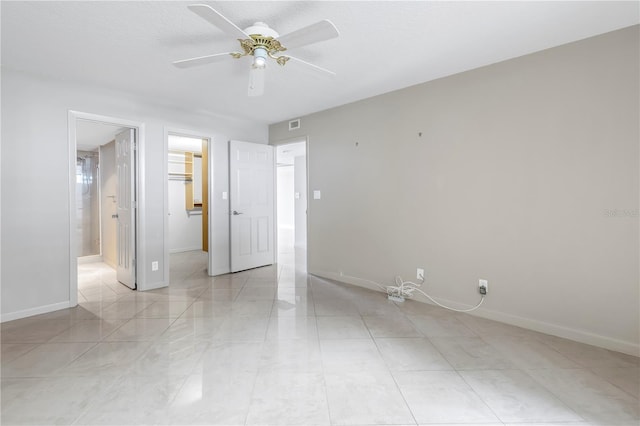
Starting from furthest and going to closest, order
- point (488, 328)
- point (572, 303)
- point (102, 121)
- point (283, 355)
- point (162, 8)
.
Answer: point (102, 121) → point (488, 328) → point (572, 303) → point (283, 355) → point (162, 8)

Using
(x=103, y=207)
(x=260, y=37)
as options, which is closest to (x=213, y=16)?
(x=260, y=37)

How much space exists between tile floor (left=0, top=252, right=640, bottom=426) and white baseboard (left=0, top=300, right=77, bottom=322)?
0.37 ft

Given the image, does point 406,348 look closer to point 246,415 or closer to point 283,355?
point 283,355

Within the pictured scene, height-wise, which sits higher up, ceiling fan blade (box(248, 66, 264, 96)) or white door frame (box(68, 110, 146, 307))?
ceiling fan blade (box(248, 66, 264, 96))

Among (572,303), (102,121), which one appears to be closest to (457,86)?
(572,303)

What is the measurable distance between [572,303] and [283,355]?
2.41 meters

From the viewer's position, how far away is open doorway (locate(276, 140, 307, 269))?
610cm

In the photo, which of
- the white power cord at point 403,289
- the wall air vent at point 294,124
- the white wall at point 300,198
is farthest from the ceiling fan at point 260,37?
the white wall at point 300,198

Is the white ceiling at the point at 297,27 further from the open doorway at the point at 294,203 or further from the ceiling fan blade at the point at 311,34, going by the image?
the open doorway at the point at 294,203

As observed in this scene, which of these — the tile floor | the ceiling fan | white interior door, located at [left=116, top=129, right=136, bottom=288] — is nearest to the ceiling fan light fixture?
the ceiling fan

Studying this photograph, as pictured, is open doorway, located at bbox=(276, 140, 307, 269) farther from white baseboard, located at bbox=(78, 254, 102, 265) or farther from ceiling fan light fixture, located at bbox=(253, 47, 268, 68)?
white baseboard, located at bbox=(78, 254, 102, 265)

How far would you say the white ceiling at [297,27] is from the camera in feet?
6.61

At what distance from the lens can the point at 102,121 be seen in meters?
3.44

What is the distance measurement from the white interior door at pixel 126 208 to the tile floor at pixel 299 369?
80 centimetres
